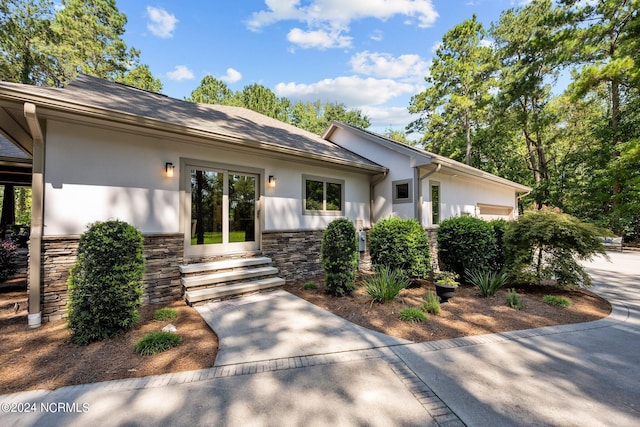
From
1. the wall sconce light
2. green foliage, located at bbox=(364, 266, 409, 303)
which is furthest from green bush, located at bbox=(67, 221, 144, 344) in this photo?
green foliage, located at bbox=(364, 266, 409, 303)

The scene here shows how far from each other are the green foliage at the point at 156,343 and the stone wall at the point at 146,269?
5.36 ft

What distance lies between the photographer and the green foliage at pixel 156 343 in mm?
3086

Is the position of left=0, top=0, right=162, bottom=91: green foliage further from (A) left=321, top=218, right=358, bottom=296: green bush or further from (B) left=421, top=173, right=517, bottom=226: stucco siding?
(B) left=421, top=173, right=517, bottom=226: stucco siding

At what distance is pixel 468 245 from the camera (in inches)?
251

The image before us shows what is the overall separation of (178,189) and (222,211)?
98 cm

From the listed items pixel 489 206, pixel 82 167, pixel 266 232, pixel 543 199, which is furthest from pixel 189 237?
pixel 543 199

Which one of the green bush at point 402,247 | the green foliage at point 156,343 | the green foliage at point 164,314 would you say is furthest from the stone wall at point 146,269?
the green bush at point 402,247

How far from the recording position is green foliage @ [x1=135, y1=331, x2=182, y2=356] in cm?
309

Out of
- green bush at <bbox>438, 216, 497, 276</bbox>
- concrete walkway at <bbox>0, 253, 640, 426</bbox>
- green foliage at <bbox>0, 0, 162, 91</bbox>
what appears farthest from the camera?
green foliage at <bbox>0, 0, 162, 91</bbox>

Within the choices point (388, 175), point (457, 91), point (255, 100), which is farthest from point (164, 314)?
point (457, 91)

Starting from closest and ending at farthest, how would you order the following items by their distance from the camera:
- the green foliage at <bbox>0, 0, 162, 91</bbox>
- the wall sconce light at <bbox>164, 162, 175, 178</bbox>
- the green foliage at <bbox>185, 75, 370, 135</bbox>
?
the wall sconce light at <bbox>164, 162, 175, 178</bbox>
the green foliage at <bbox>0, 0, 162, 91</bbox>
the green foliage at <bbox>185, 75, 370, 135</bbox>

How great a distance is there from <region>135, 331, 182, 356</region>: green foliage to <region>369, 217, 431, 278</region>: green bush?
163 inches

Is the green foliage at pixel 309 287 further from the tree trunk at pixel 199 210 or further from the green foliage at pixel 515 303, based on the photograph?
the green foliage at pixel 515 303

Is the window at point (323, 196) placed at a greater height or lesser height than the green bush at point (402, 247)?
greater
